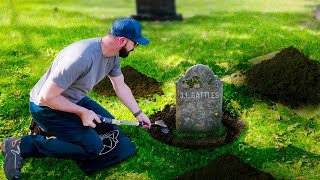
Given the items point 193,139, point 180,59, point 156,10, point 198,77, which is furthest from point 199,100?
point 156,10

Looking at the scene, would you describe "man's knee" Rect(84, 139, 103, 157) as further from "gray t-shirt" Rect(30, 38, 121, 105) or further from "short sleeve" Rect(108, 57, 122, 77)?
"short sleeve" Rect(108, 57, 122, 77)

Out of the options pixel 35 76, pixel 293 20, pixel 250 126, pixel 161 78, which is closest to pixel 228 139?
pixel 250 126

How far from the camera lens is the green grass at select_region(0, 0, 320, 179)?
16.6 ft

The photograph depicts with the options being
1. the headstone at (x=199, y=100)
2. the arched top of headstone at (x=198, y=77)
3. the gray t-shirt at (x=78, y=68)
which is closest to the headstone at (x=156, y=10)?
the headstone at (x=199, y=100)

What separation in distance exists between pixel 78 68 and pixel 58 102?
0.44m

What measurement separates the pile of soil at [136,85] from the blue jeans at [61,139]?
6.09ft

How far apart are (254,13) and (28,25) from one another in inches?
240

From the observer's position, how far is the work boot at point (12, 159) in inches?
185

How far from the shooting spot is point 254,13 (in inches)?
471

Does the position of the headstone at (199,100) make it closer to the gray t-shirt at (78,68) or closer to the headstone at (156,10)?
the gray t-shirt at (78,68)

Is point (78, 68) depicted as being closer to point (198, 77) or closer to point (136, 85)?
point (198, 77)

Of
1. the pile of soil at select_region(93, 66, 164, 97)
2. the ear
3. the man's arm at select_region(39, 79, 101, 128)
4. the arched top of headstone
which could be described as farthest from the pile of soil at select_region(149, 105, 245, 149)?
the ear

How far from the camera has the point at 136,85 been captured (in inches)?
265

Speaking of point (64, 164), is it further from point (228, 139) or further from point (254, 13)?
point (254, 13)
